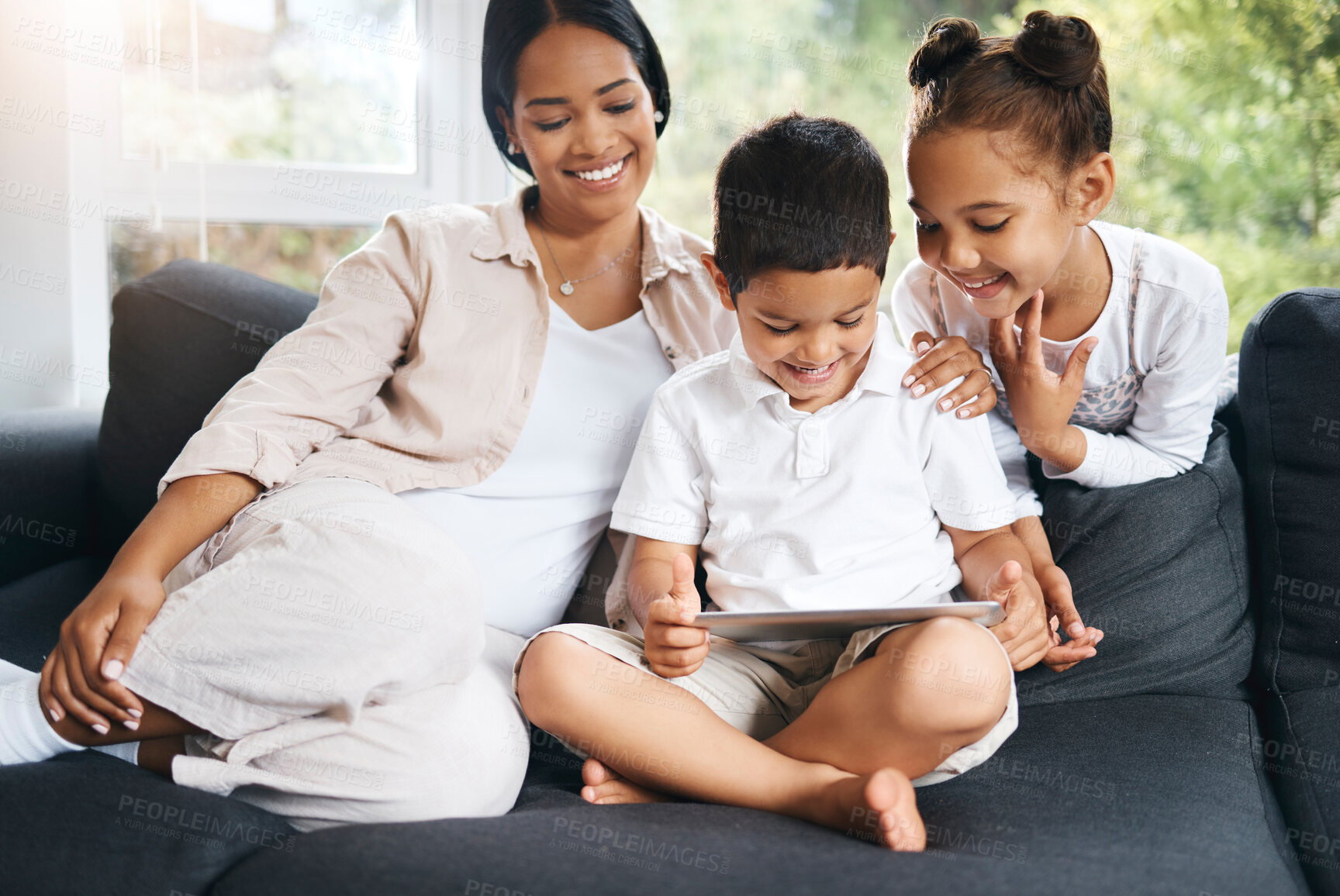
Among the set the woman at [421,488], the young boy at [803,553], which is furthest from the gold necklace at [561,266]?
the young boy at [803,553]

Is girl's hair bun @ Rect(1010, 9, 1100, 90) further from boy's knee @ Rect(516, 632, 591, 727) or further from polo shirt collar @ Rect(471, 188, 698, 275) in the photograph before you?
boy's knee @ Rect(516, 632, 591, 727)

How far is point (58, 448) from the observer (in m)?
1.68

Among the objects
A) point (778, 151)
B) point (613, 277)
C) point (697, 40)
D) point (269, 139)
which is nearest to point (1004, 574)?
point (778, 151)

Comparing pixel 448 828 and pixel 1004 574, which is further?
pixel 1004 574

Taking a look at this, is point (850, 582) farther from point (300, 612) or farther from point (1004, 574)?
point (300, 612)

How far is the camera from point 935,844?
102 centimetres

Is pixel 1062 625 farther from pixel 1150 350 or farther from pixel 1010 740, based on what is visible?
pixel 1150 350

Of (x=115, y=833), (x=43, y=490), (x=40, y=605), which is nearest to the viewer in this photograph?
(x=115, y=833)

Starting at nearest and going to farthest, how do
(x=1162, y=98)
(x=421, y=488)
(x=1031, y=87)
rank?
(x=1031, y=87) → (x=421, y=488) → (x=1162, y=98)

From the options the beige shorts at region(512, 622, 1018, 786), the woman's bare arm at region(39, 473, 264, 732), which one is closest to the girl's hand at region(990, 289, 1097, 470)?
the beige shorts at region(512, 622, 1018, 786)

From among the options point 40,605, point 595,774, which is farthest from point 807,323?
point 40,605

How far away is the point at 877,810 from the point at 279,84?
2.11 metres

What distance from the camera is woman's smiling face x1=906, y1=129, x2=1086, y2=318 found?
119cm

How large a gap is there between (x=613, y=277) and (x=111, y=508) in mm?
944
